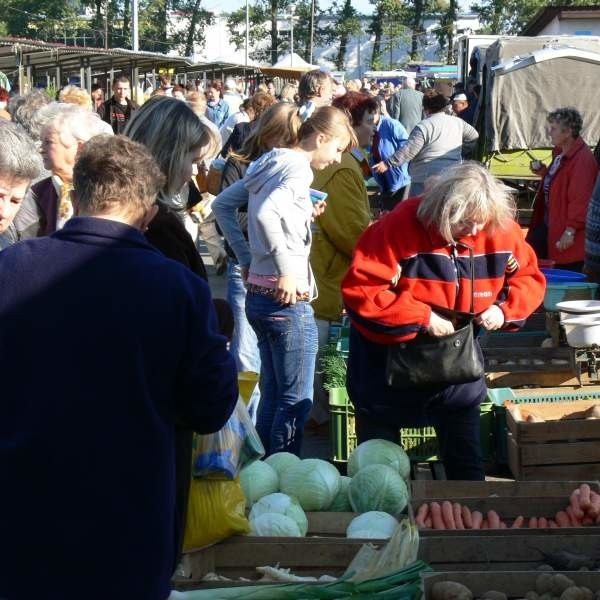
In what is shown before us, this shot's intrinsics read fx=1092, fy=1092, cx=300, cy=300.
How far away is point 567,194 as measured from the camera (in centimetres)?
780

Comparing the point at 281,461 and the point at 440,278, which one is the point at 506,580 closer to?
the point at 440,278

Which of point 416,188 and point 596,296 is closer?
point 596,296

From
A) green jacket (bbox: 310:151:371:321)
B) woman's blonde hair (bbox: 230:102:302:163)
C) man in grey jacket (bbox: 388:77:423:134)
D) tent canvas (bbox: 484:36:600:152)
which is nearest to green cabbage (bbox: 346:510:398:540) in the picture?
woman's blonde hair (bbox: 230:102:302:163)

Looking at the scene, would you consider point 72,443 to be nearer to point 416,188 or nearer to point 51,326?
point 51,326

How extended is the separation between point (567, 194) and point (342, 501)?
13.3 ft

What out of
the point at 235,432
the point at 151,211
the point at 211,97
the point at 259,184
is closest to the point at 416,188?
the point at 259,184

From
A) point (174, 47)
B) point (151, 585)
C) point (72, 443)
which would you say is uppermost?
point (174, 47)

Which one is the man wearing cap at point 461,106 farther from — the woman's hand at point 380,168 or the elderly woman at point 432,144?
the elderly woman at point 432,144

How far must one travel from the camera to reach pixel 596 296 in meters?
6.85

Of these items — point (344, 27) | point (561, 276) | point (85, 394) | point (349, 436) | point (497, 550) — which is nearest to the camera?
point (85, 394)

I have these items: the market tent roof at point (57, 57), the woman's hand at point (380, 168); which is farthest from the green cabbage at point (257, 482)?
the market tent roof at point (57, 57)

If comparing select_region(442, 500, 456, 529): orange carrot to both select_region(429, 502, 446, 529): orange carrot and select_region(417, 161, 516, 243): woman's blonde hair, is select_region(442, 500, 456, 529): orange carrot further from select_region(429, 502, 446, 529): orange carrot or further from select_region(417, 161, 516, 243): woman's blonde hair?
select_region(417, 161, 516, 243): woman's blonde hair

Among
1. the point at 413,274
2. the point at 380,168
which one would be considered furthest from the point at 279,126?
the point at 380,168

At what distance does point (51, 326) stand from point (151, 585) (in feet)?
2.05
